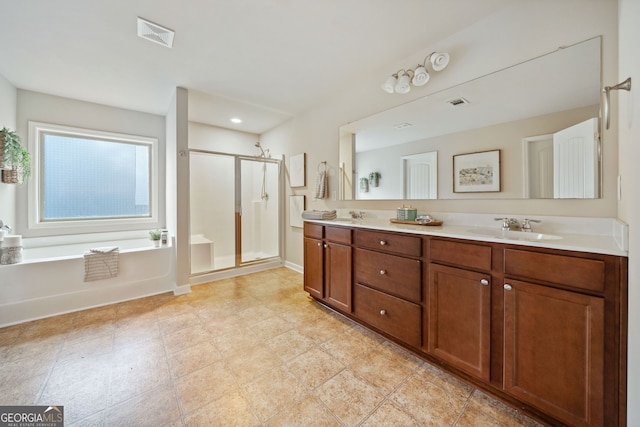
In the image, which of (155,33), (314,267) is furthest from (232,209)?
(155,33)

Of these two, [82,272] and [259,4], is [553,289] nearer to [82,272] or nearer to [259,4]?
[259,4]

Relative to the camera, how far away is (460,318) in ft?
4.70

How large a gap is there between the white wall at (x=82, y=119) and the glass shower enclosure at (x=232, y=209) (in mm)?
674

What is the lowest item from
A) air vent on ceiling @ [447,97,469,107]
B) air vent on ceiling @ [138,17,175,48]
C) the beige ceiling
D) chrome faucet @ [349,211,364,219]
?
chrome faucet @ [349,211,364,219]

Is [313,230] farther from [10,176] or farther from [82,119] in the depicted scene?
[82,119]

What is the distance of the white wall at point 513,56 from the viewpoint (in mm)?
1369

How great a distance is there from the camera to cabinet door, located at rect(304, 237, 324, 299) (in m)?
2.47

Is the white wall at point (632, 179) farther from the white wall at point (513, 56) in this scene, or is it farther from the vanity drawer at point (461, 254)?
the vanity drawer at point (461, 254)

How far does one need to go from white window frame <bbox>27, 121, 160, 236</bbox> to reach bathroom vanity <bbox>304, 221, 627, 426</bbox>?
3.62 metres

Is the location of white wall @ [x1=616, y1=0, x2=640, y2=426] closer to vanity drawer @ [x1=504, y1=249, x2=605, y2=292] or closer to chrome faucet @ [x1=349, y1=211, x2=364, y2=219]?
vanity drawer @ [x1=504, y1=249, x2=605, y2=292]

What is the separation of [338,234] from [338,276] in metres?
0.40

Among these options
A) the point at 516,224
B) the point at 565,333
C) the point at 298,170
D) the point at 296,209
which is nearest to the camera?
the point at 565,333

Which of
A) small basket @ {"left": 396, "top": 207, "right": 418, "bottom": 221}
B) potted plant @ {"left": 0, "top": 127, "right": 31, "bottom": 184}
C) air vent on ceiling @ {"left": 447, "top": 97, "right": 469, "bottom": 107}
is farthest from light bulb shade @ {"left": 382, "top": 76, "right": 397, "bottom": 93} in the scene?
potted plant @ {"left": 0, "top": 127, "right": 31, "bottom": 184}

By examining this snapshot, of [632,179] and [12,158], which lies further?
[12,158]
